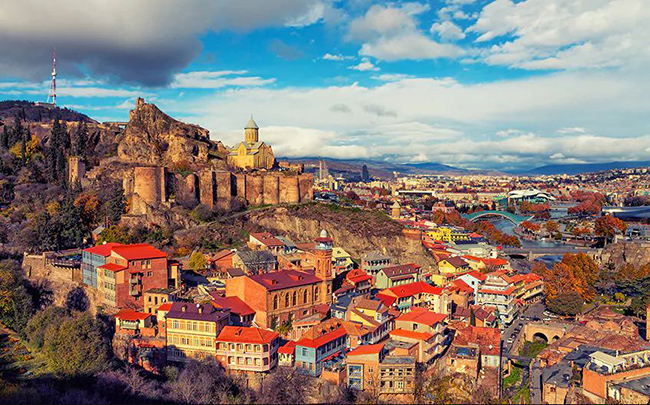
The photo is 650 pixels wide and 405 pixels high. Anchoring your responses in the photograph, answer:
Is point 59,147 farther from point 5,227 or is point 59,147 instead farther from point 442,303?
point 442,303

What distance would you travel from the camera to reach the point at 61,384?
2439 cm

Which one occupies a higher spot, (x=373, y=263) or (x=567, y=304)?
(x=373, y=263)

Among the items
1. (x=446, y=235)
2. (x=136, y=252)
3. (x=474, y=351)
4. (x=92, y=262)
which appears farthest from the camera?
(x=446, y=235)

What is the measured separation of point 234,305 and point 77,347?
8.11 m

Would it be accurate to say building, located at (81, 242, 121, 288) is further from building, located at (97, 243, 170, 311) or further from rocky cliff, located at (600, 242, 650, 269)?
rocky cliff, located at (600, 242, 650, 269)

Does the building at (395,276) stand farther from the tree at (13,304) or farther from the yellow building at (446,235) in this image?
the tree at (13,304)

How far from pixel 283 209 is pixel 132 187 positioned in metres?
13.7

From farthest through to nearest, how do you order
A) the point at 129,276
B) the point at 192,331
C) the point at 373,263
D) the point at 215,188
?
the point at 215,188 → the point at 373,263 → the point at 129,276 → the point at 192,331

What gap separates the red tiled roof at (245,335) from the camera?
25016 mm

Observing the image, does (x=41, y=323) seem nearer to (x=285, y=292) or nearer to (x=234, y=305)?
(x=234, y=305)

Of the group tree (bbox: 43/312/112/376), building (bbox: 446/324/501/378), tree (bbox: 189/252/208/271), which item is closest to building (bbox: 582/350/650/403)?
building (bbox: 446/324/501/378)

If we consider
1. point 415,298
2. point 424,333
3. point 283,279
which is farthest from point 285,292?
point 415,298

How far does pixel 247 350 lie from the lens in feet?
82.0

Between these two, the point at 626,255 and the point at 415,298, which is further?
the point at 626,255
